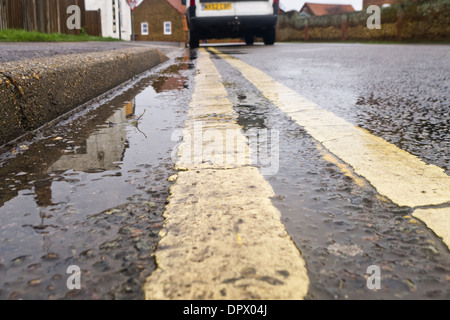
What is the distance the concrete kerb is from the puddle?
103mm

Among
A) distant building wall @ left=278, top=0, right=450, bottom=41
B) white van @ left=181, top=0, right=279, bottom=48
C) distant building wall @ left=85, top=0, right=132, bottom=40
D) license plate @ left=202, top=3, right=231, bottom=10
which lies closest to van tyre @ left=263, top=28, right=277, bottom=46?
white van @ left=181, top=0, right=279, bottom=48

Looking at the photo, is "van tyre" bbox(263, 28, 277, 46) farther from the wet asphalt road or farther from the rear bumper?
the wet asphalt road

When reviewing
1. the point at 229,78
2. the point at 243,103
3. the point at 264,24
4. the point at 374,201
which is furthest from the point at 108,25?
the point at 374,201

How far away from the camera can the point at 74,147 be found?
72.1 inches

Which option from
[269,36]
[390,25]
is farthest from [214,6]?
[390,25]

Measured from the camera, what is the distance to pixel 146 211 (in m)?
1.13

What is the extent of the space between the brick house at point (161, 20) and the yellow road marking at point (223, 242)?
41.1m

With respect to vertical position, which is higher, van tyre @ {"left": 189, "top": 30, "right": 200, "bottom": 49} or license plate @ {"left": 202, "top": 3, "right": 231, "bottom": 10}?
license plate @ {"left": 202, "top": 3, "right": 231, "bottom": 10}

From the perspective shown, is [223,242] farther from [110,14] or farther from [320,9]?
[320,9]

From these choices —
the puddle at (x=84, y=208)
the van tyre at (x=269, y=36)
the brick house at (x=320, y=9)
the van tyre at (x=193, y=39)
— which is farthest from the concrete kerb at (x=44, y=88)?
the brick house at (x=320, y=9)

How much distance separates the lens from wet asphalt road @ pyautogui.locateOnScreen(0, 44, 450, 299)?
32.3 inches

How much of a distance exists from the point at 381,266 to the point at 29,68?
195cm

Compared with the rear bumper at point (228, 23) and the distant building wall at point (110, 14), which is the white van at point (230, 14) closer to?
the rear bumper at point (228, 23)
